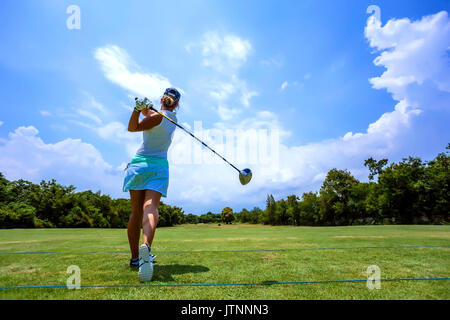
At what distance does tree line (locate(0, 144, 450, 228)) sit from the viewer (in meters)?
28.9

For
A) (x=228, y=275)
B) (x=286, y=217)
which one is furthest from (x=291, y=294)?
(x=286, y=217)

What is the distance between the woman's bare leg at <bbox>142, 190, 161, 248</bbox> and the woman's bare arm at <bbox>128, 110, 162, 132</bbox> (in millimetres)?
933

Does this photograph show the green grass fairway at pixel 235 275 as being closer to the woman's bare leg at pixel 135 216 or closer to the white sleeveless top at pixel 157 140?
the woman's bare leg at pixel 135 216

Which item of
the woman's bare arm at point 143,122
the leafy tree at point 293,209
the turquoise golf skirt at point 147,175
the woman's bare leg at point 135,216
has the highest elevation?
the woman's bare arm at point 143,122

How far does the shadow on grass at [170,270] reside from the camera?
2.80 m

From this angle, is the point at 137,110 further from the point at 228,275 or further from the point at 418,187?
the point at 418,187

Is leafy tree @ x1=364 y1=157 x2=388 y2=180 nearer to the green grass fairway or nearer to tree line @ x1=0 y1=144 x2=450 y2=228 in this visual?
tree line @ x1=0 y1=144 x2=450 y2=228

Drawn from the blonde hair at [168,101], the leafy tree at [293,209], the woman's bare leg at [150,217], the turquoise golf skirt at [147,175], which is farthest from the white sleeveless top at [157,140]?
the leafy tree at [293,209]

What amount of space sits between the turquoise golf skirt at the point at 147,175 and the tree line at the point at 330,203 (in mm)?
30737

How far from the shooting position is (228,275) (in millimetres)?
2846

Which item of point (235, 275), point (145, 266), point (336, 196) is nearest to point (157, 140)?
point (145, 266)

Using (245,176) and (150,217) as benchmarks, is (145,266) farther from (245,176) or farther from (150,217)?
(245,176)
